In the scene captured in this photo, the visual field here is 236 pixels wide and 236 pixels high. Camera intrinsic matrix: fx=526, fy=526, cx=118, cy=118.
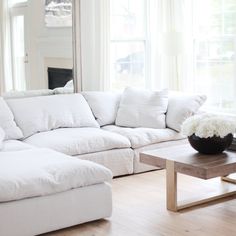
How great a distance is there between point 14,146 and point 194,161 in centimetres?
153

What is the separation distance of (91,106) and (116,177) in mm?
922

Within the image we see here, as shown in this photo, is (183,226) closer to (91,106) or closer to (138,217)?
(138,217)

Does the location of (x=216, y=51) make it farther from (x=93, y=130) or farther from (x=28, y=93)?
(x=28, y=93)

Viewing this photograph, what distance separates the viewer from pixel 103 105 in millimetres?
5551

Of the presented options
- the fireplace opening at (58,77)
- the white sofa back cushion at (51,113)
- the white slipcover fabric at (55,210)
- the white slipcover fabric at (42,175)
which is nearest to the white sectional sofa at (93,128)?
the white sofa back cushion at (51,113)

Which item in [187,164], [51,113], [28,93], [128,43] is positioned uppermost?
[128,43]

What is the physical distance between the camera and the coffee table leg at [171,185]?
12.7ft

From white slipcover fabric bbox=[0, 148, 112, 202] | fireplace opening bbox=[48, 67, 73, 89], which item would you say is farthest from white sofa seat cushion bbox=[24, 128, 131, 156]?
fireplace opening bbox=[48, 67, 73, 89]

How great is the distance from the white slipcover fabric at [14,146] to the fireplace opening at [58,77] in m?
1.21

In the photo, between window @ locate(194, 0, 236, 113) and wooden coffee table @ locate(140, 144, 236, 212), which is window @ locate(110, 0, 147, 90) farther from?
wooden coffee table @ locate(140, 144, 236, 212)

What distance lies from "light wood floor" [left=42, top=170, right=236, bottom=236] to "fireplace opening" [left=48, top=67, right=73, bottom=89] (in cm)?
153

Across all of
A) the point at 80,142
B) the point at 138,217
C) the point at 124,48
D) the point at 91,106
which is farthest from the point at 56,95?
the point at 138,217

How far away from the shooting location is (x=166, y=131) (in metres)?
5.28

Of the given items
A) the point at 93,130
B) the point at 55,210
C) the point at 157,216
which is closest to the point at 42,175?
the point at 55,210
